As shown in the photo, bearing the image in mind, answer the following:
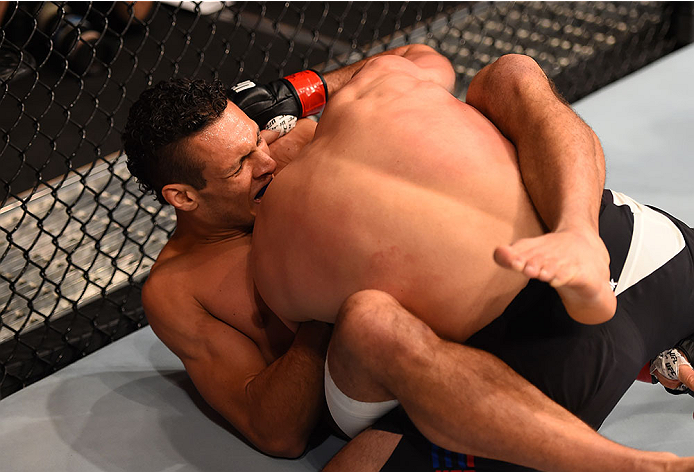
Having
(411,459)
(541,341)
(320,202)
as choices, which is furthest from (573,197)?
(411,459)

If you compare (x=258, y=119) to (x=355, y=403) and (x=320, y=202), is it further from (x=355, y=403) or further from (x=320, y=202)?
(x=355, y=403)

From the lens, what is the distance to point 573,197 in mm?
915

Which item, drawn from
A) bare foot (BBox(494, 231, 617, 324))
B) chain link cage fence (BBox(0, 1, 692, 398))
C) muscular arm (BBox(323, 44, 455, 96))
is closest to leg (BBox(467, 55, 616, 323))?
bare foot (BBox(494, 231, 617, 324))

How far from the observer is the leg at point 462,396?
33.6 inches

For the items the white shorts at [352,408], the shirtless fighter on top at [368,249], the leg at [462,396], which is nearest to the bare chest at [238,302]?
the shirtless fighter on top at [368,249]

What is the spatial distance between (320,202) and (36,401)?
0.79 metres

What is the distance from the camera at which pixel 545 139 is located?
1.01 meters

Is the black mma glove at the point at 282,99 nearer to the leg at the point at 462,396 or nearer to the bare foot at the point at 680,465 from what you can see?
the leg at the point at 462,396

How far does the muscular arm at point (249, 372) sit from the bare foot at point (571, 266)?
0.44m

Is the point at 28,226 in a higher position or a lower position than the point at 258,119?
lower

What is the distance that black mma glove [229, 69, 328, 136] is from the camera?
141cm

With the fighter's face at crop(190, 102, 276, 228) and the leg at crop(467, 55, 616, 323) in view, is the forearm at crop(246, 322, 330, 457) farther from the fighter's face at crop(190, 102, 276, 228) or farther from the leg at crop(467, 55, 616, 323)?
the leg at crop(467, 55, 616, 323)

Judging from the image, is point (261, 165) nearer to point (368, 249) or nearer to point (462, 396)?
point (368, 249)

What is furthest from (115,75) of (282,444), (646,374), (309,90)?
(646,374)
